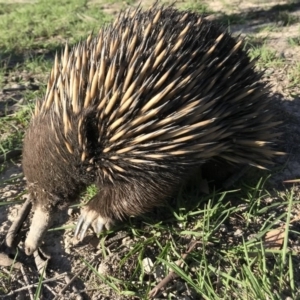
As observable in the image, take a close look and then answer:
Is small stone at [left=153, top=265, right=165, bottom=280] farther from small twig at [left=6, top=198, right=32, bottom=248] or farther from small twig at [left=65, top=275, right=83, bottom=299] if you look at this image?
small twig at [left=6, top=198, right=32, bottom=248]

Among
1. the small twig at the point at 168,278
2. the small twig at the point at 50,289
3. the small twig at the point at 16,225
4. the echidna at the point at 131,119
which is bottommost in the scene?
the small twig at the point at 50,289

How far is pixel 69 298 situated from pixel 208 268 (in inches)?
28.6

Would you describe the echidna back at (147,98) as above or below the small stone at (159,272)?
Result: above

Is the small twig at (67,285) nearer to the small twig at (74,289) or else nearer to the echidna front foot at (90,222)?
the small twig at (74,289)

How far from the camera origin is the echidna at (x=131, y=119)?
2.29 metres

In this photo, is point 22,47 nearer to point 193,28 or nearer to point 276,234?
point 193,28

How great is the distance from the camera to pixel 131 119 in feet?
7.50

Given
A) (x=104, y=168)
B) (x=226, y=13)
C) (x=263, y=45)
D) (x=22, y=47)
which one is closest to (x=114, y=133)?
(x=104, y=168)

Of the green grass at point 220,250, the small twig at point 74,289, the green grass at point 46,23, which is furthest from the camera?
the green grass at point 46,23

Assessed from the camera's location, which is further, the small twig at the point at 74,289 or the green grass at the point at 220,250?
the small twig at the point at 74,289

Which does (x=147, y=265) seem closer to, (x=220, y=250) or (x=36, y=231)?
(x=220, y=250)

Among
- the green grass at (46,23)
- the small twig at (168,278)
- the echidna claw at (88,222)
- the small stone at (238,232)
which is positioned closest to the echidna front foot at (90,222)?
the echidna claw at (88,222)

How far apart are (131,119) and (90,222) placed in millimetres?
678

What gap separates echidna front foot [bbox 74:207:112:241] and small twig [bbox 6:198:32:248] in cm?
32
